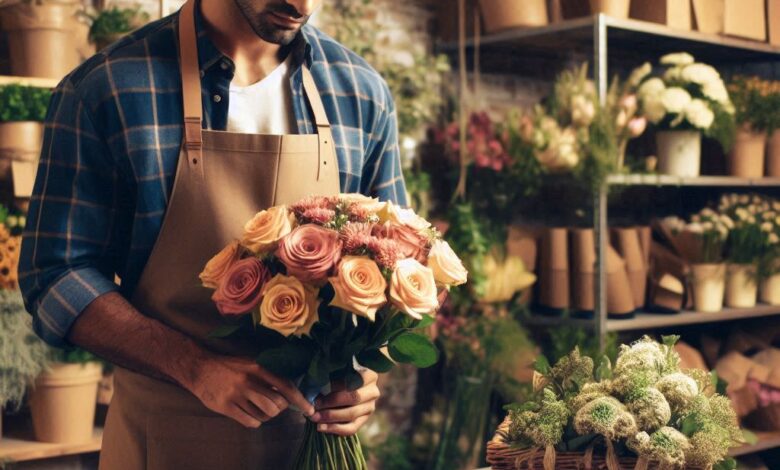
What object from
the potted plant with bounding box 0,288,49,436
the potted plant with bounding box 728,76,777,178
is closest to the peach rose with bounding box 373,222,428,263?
the potted plant with bounding box 0,288,49,436

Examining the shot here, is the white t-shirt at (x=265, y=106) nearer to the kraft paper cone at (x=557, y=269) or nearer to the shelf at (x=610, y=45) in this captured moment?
the shelf at (x=610, y=45)

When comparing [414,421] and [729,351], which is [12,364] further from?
[729,351]

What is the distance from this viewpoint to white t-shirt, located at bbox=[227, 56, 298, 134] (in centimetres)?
172

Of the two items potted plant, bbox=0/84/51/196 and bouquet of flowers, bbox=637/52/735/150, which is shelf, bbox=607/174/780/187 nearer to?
bouquet of flowers, bbox=637/52/735/150

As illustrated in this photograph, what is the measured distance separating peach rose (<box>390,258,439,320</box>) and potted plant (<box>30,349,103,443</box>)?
2001mm

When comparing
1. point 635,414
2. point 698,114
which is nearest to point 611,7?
point 698,114

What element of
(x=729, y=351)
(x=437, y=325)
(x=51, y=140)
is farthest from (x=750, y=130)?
(x=51, y=140)

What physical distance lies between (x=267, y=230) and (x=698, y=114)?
3.02m

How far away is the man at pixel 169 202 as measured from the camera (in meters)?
1.56

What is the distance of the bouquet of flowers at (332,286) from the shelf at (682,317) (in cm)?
251

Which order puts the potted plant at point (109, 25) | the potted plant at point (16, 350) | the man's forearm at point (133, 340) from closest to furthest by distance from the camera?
the man's forearm at point (133, 340) → the potted plant at point (16, 350) → the potted plant at point (109, 25)

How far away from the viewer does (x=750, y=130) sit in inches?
172

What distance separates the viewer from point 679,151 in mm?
4066

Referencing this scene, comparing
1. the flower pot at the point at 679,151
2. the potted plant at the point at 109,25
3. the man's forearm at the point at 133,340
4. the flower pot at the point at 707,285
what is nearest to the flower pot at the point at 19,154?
the potted plant at the point at 109,25
